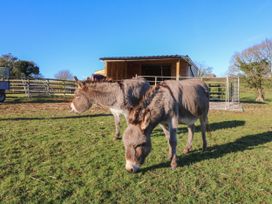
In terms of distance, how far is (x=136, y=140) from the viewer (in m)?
3.67

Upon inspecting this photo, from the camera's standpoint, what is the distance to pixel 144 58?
55.3 feet

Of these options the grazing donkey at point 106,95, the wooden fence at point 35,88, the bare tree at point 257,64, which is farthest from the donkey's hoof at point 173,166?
the bare tree at point 257,64

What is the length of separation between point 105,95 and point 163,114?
1.75m

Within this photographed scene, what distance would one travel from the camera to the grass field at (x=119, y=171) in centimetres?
324

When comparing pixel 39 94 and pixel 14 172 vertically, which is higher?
pixel 39 94

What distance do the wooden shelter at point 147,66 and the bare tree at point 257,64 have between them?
28.3 ft

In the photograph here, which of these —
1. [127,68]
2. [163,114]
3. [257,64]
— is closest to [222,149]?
[163,114]

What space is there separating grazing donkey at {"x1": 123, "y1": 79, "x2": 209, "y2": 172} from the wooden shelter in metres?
10.8

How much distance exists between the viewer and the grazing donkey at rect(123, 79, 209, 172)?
3.71 meters

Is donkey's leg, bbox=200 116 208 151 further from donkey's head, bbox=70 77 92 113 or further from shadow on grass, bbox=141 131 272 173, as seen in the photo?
donkey's head, bbox=70 77 92 113

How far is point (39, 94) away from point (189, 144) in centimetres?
1589

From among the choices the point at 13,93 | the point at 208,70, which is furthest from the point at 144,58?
the point at 208,70

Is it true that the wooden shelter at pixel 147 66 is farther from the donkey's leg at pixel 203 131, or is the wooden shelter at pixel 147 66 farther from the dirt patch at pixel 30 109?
the donkey's leg at pixel 203 131

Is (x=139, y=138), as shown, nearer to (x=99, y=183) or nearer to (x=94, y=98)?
(x=99, y=183)
